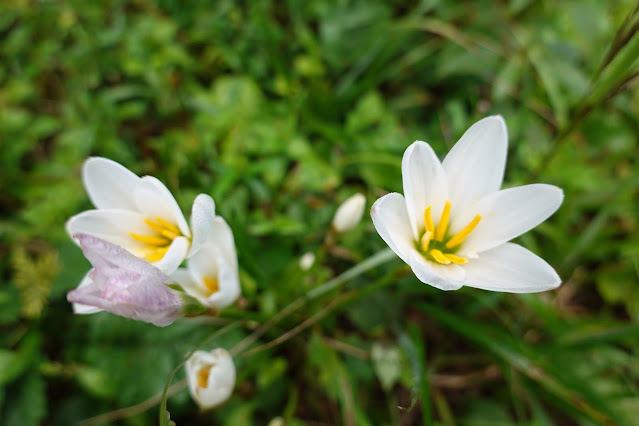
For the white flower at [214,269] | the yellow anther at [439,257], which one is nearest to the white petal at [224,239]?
the white flower at [214,269]

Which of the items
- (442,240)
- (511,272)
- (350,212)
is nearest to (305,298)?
(350,212)

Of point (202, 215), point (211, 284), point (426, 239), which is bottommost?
point (211, 284)

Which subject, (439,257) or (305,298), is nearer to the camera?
(439,257)

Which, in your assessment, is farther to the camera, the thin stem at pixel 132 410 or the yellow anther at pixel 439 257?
the thin stem at pixel 132 410

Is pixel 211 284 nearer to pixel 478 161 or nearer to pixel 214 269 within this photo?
pixel 214 269

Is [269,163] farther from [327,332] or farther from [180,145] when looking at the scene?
[327,332]

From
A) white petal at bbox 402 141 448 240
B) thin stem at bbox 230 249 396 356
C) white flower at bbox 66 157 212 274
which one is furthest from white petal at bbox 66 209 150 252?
white petal at bbox 402 141 448 240

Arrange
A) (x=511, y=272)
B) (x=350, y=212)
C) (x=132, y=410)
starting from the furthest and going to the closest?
(x=132, y=410) → (x=350, y=212) → (x=511, y=272)

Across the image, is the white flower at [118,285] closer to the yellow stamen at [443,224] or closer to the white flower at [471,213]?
the white flower at [471,213]
